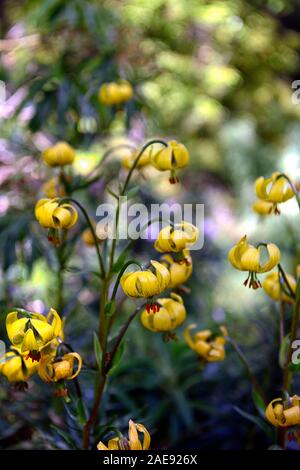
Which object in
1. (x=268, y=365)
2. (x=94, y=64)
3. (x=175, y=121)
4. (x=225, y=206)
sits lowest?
(x=225, y=206)

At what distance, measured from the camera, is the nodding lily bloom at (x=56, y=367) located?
36.7 inches

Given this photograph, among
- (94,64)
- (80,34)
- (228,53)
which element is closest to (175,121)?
(228,53)

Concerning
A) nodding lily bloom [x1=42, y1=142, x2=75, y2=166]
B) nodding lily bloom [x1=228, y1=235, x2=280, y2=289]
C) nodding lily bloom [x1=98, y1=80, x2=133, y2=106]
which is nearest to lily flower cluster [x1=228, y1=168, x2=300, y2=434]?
nodding lily bloom [x1=228, y1=235, x2=280, y2=289]

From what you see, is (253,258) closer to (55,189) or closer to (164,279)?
(164,279)

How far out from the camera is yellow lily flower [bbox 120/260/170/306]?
0.90m

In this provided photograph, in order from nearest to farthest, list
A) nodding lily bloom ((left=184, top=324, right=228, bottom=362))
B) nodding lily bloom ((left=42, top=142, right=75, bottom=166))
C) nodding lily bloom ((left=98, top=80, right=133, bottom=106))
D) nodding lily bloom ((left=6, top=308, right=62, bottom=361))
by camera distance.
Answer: nodding lily bloom ((left=6, top=308, right=62, bottom=361)) < nodding lily bloom ((left=184, top=324, right=228, bottom=362)) < nodding lily bloom ((left=42, top=142, right=75, bottom=166)) < nodding lily bloom ((left=98, top=80, right=133, bottom=106))

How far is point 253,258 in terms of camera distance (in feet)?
3.13

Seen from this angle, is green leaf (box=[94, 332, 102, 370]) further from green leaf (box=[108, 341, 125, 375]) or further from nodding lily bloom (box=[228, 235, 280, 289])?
nodding lily bloom (box=[228, 235, 280, 289])

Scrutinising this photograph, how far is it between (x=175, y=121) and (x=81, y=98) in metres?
2.03

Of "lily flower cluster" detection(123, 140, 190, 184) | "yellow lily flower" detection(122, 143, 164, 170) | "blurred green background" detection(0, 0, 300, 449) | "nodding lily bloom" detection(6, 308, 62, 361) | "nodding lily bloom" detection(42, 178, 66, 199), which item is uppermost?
"lily flower cluster" detection(123, 140, 190, 184)

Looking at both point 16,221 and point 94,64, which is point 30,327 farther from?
point 94,64

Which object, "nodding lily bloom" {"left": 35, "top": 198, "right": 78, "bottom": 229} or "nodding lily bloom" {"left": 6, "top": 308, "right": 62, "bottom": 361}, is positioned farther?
"nodding lily bloom" {"left": 35, "top": 198, "right": 78, "bottom": 229}

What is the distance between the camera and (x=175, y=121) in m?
3.65

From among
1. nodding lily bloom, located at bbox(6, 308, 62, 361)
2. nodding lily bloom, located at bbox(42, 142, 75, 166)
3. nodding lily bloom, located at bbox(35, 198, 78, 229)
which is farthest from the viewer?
nodding lily bloom, located at bbox(42, 142, 75, 166)
